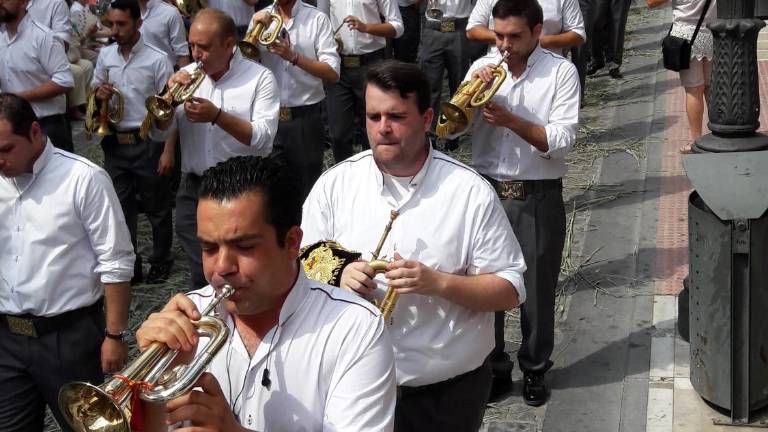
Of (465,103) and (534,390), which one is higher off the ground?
(465,103)

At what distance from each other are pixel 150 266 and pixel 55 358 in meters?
3.81

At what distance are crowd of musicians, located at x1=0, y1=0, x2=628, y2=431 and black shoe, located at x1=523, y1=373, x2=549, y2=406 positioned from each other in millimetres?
11

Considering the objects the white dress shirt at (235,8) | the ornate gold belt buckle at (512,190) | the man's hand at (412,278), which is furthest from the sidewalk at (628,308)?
the white dress shirt at (235,8)

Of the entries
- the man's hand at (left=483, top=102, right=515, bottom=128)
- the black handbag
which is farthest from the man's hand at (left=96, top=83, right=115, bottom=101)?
the black handbag

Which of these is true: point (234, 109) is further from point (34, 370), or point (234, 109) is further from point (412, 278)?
point (412, 278)

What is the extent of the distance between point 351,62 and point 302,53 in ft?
5.54

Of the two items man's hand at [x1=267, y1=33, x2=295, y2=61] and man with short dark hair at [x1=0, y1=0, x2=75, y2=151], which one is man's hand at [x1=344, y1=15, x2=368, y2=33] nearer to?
man's hand at [x1=267, y1=33, x2=295, y2=61]

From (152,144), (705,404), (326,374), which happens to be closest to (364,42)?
(152,144)

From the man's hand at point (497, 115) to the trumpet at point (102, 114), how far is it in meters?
3.59

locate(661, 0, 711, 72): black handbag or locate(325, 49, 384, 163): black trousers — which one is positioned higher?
locate(661, 0, 711, 72): black handbag

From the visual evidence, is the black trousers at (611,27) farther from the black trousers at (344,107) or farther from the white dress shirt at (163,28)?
the white dress shirt at (163,28)

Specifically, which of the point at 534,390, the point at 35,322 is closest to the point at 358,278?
the point at 35,322

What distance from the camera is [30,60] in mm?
9195

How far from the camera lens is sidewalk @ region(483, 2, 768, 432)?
646 cm
